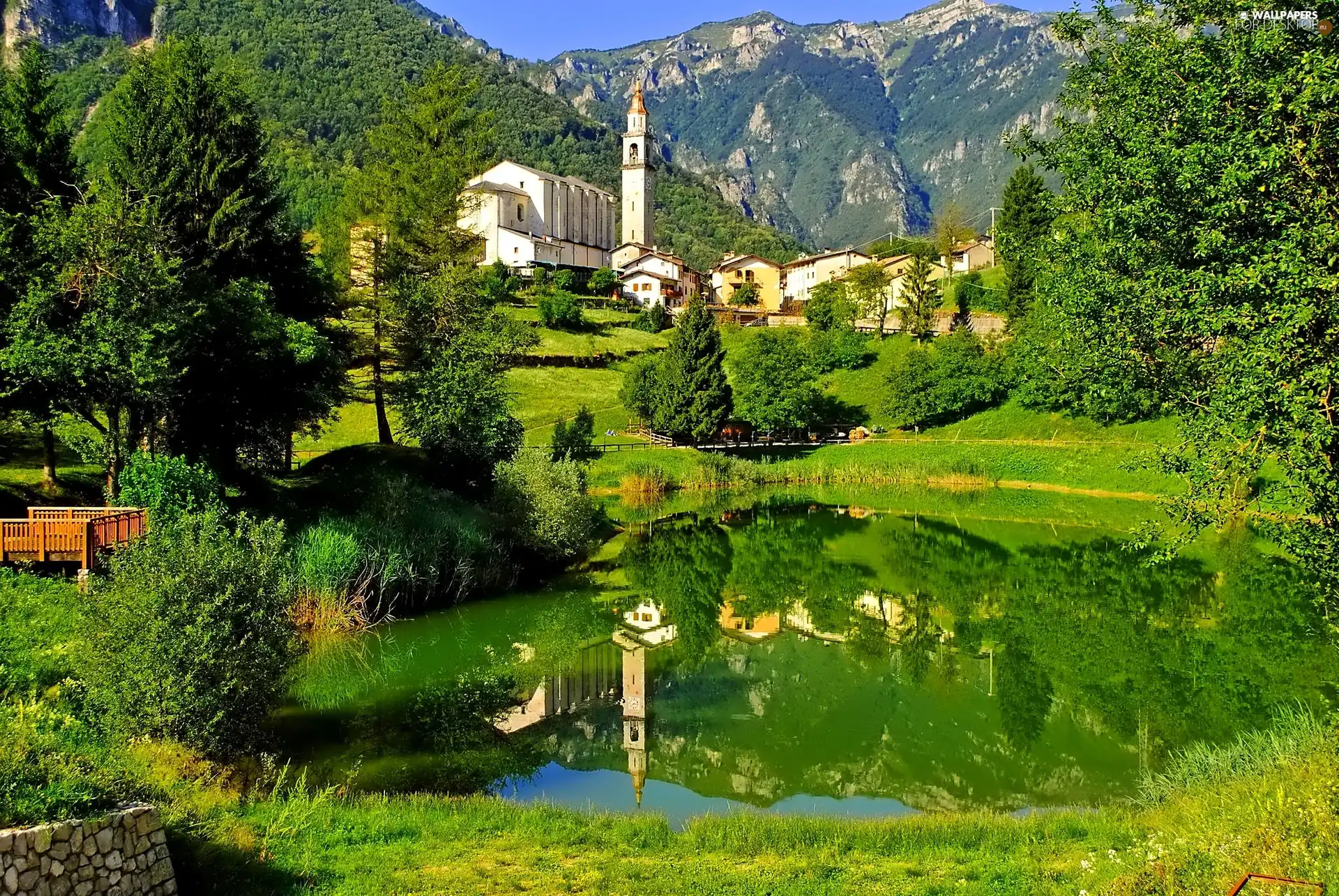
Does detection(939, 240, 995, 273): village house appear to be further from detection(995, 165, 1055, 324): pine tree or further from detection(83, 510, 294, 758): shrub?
detection(83, 510, 294, 758): shrub

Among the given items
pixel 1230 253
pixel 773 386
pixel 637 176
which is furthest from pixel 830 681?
pixel 637 176

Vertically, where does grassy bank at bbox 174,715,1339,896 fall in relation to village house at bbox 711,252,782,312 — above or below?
below

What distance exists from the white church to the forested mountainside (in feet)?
108

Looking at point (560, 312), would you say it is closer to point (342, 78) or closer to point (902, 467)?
point (902, 467)

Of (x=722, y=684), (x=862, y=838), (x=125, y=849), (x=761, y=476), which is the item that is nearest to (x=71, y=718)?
(x=125, y=849)

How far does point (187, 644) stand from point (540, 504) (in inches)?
627

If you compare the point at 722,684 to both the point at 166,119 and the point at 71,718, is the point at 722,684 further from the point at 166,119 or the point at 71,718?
the point at 166,119

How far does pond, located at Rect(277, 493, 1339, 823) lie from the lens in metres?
13.2

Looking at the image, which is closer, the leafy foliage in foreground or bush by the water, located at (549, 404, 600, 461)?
the leafy foliage in foreground

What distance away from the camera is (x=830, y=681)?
1823 cm

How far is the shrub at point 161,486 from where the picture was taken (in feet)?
58.1

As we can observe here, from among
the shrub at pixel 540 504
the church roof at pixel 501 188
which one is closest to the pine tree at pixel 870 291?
the church roof at pixel 501 188

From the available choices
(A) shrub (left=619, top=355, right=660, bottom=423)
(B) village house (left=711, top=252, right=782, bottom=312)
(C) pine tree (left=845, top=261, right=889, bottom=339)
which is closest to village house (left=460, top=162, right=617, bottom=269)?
(B) village house (left=711, top=252, right=782, bottom=312)

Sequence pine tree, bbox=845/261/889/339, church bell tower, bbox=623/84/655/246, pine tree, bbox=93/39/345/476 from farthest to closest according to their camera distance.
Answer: church bell tower, bbox=623/84/655/246 < pine tree, bbox=845/261/889/339 < pine tree, bbox=93/39/345/476
